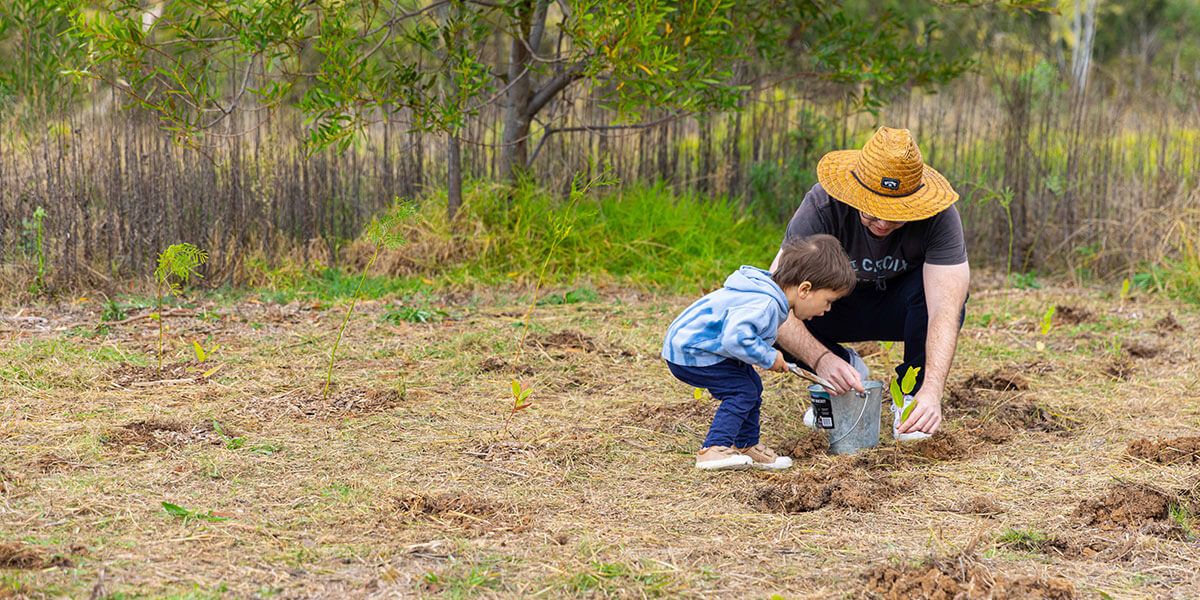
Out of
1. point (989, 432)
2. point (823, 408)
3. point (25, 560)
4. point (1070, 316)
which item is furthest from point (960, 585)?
point (1070, 316)

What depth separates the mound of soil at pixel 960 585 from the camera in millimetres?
2135

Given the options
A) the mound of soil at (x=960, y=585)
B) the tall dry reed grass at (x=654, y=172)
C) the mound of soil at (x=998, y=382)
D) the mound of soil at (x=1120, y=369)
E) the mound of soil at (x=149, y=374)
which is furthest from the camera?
the tall dry reed grass at (x=654, y=172)

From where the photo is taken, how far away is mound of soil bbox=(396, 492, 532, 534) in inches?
99.1

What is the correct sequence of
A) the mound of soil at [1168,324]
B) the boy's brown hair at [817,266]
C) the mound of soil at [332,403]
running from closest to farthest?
the boy's brown hair at [817,266], the mound of soil at [332,403], the mound of soil at [1168,324]

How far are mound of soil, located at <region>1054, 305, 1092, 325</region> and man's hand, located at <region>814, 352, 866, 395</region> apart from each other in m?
2.69

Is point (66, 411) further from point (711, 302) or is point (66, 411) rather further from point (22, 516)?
point (711, 302)

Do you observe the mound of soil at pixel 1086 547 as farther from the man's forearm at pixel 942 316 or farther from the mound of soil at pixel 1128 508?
the man's forearm at pixel 942 316

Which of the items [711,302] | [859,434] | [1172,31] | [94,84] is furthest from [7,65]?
[1172,31]

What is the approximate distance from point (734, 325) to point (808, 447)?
0.65m

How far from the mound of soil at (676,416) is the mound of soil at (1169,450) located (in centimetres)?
140

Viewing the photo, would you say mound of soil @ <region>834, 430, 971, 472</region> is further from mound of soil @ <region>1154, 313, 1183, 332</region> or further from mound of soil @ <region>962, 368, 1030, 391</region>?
mound of soil @ <region>1154, 313, 1183, 332</region>

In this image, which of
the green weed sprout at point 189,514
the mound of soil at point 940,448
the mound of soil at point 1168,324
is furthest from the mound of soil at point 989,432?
the green weed sprout at point 189,514

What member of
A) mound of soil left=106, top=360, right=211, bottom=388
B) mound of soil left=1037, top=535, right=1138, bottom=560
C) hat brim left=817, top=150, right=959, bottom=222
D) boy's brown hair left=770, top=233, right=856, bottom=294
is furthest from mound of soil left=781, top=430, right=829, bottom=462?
mound of soil left=106, top=360, right=211, bottom=388

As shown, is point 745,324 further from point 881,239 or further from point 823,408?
point 881,239
